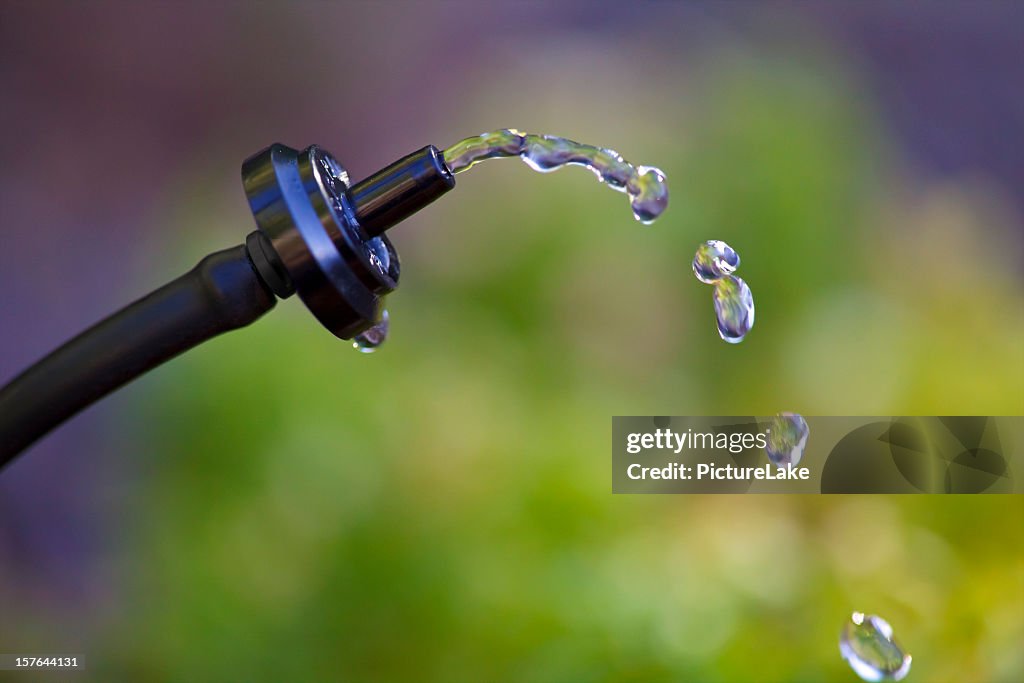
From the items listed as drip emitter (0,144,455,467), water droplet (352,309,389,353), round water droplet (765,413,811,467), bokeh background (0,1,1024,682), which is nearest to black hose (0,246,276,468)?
drip emitter (0,144,455,467)

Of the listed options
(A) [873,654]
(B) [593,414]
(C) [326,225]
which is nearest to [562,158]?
(C) [326,225]

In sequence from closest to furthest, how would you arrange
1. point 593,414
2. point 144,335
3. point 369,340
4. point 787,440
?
point 144,335 < point 369,340 < point 787,440 < point 593,414

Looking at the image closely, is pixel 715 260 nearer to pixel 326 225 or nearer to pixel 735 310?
pixel 735 310

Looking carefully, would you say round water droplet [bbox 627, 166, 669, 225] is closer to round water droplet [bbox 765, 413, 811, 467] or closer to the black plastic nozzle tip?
the black plastic nozzle tip

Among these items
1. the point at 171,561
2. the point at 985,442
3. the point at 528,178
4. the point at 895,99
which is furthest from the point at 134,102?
the point at 985,442

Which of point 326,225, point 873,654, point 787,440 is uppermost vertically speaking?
point 326,225

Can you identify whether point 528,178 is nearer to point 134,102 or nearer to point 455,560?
point 455,560
